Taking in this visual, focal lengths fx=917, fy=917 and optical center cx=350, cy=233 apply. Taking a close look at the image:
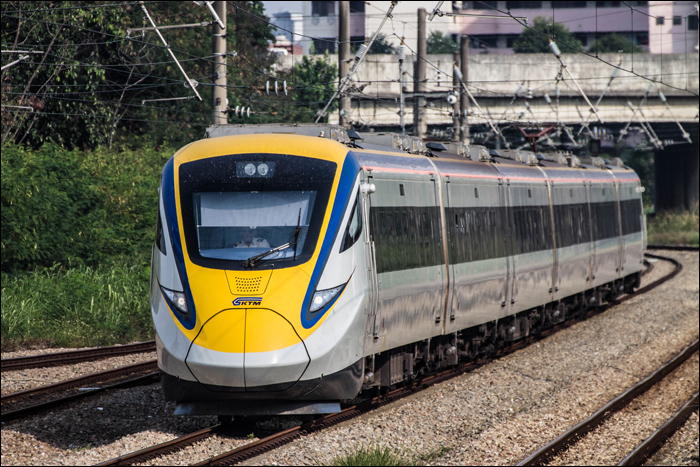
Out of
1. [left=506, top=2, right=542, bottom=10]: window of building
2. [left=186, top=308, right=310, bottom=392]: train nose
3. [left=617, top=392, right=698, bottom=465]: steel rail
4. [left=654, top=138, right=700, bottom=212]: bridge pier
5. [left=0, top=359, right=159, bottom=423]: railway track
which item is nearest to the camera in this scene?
[left=186, top=308, right=310, bottom=392]: train nose

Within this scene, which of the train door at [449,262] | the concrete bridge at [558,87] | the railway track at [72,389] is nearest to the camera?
the railway track at [72,389]

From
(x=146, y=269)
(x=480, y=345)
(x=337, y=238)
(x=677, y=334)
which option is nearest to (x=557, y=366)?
(x=480, y=345)

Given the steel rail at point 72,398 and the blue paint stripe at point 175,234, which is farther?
the steel rail at point 72,398

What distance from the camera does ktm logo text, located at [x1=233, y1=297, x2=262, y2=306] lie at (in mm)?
8734

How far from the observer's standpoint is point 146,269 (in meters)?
22.4

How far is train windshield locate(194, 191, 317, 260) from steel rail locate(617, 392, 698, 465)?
4.38m

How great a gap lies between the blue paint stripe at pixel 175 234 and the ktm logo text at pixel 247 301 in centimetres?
45

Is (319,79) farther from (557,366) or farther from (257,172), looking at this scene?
(257,172)

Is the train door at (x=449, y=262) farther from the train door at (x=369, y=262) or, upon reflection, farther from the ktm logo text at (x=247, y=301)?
the ktm logo text at (x=247, y=301)

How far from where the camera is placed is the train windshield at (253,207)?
910 cm

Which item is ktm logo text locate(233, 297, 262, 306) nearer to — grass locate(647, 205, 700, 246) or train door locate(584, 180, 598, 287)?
train door locate(584, 180, 598, 287)

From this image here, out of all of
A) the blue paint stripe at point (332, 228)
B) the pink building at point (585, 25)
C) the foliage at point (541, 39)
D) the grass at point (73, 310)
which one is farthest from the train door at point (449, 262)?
the pink building at point (585, 25)

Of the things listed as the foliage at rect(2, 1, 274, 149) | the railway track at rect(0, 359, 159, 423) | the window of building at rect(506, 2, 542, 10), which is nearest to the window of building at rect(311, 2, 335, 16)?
the window of building at rect(506, 2, 542, 10)

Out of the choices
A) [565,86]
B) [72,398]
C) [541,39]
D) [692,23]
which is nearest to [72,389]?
[72,398]
